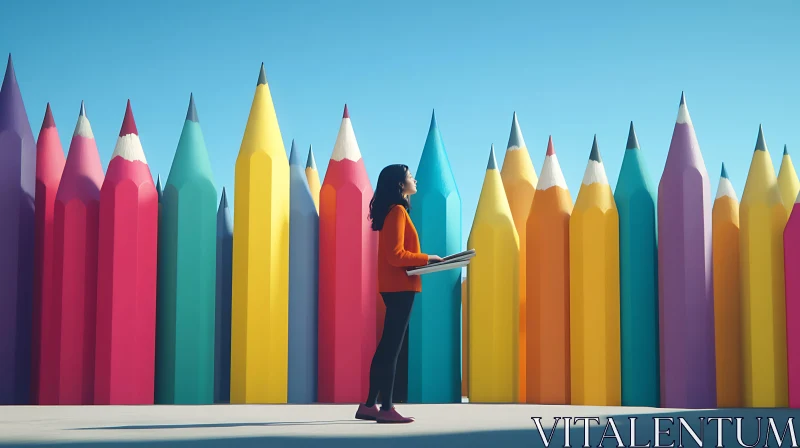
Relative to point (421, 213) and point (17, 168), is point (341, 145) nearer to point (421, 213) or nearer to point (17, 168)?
point (421, 213)

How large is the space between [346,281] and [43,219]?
11.1ft

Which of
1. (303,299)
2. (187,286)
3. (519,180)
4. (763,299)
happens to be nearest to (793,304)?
(763,299)

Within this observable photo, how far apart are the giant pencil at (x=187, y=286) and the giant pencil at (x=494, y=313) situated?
2.78 meters

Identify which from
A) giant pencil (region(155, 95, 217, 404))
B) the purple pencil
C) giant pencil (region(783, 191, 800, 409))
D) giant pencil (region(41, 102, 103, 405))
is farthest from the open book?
giant pencil (region(41, 102, 103, 405))

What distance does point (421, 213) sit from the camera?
10.9 metres

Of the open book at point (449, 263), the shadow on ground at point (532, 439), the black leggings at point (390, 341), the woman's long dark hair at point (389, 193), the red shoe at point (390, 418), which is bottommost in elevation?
the shadow on ground at point (532, 439)

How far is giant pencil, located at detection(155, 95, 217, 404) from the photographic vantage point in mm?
10445

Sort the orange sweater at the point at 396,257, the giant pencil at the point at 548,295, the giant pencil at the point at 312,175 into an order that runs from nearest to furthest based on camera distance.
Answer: the orange sweater at the point at 396,257, the giant pencil at the point at 548,295, the giant pencil at the point at 312,175

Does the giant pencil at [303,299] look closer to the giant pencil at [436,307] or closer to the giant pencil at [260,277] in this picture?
the giant pencil at [260,277]

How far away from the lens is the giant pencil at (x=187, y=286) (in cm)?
1045

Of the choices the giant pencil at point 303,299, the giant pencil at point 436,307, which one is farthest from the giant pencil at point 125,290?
the giant pencil at point 436,307

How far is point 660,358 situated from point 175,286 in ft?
16.5

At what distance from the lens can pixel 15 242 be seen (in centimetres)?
1059

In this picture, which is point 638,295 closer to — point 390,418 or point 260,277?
point 260,277
